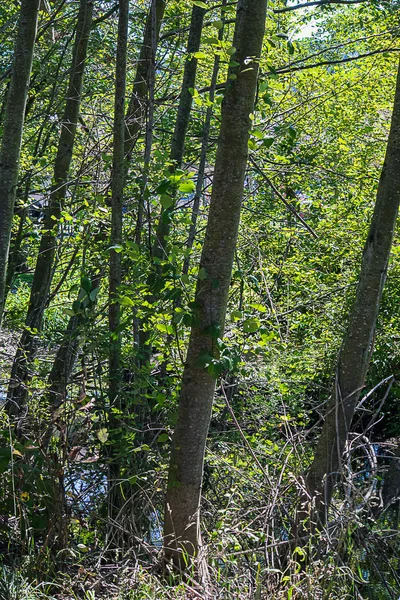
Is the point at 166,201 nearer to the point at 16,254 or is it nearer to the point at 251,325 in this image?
the point at 251,325

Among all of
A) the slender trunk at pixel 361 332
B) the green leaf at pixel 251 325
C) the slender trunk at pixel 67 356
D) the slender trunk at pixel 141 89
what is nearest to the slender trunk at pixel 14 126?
the slender trunk at pixel 67 356

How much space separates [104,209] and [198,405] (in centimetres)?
191

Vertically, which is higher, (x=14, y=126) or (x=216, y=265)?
(x=14, y=126)

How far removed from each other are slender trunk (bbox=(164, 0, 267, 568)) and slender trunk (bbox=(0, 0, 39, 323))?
167 centimetres

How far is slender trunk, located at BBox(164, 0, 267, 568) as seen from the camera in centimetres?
416

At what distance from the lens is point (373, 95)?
11.8 metres

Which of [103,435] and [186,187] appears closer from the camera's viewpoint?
[186,187]

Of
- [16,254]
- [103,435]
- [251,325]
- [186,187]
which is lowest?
[103,435]

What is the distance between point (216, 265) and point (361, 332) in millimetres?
1131

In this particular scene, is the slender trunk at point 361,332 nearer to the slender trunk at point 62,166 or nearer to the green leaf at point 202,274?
the green leaf at point 202,274

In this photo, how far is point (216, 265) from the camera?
4234mm

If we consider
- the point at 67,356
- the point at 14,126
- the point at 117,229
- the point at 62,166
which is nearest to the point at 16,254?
the point at 62,166

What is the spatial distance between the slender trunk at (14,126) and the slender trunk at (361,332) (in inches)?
96.2

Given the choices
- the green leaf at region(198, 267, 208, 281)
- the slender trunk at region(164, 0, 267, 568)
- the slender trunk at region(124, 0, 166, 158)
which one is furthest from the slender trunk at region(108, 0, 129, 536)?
the green leaf at region(198, 267, 208, 281)
